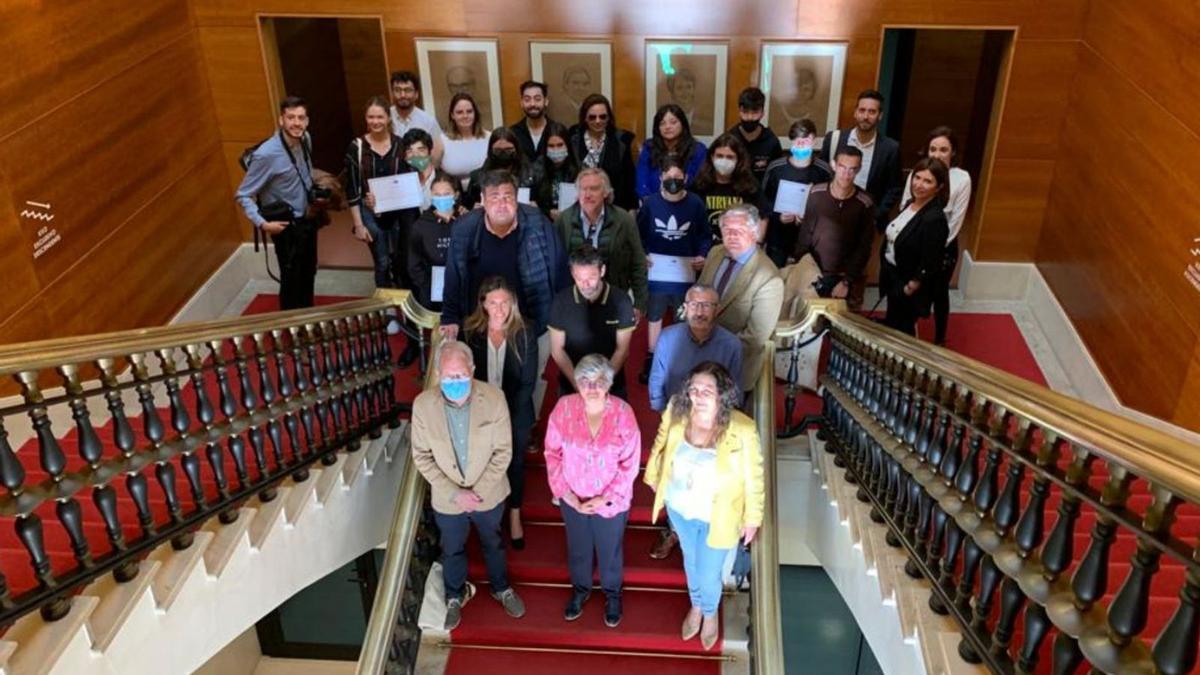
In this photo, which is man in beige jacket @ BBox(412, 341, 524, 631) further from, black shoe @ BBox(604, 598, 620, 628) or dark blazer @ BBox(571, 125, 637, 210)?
dark blazer @ BBox(571, 125, 637, 210)

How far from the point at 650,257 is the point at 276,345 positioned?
2316 millimetres

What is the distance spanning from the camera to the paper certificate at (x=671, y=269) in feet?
19.0

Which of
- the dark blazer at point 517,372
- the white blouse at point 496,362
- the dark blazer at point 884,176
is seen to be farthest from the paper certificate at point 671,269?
the dark blazer at point 884,176

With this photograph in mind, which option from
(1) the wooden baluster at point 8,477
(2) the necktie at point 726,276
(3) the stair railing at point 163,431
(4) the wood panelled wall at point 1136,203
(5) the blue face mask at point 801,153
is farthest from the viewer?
(5) the blue face mask at point 801,153

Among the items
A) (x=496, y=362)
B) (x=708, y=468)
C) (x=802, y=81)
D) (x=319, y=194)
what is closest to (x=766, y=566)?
(x=708, y=468)

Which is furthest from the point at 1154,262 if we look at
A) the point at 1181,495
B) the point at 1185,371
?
the point at 1181,495

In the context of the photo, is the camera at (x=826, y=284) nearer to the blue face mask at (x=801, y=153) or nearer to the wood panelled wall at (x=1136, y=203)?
the blue face mask at (x=801, y=153)

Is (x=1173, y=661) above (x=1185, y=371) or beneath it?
above

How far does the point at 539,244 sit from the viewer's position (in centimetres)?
509

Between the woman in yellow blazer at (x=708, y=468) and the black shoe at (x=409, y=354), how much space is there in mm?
2871

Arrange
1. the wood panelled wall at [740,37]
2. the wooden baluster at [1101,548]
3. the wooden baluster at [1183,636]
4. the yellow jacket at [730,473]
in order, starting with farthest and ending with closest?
the wood panelled wall at [740,37]
the yellow jacket at [730,473]
the wooden baluster at [1101,548]
the wooden baluster at [1183,636]

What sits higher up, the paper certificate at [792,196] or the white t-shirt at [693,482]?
the paper certificate at [792,196]

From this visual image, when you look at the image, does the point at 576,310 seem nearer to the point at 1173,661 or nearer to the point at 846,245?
the point at 846,245

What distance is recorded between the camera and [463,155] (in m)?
6.73
